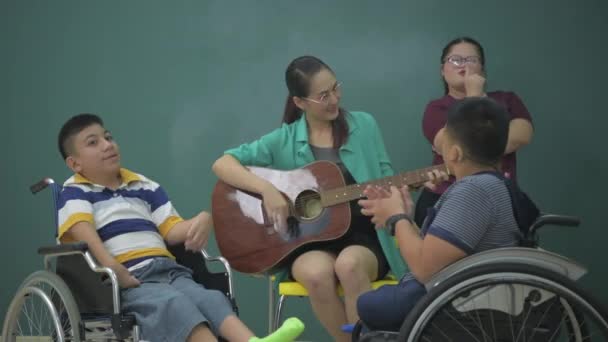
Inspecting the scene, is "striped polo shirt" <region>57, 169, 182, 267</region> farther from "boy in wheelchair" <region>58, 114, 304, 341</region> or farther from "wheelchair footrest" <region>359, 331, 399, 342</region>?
"wheelchair footrest" <region>359, 331, 399, 342</region>

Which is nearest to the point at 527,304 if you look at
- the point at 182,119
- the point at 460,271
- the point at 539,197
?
the point at 460,271

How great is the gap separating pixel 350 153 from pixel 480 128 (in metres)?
0.98

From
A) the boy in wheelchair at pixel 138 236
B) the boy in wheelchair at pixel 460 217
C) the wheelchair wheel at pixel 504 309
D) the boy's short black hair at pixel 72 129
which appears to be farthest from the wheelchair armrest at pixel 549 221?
the boy's short black hair at pixel 72 129

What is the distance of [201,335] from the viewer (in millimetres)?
2246

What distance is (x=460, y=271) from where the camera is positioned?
164 centimetres

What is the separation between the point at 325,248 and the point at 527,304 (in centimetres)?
107

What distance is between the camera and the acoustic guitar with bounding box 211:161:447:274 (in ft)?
8.64

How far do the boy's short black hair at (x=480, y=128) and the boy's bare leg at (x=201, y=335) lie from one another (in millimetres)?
895

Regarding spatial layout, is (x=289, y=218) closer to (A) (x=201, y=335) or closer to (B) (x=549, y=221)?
(A) (x=201, y=335)

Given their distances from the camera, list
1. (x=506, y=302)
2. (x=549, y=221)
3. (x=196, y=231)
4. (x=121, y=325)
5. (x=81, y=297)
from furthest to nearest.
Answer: (x=196, y=231) < (x=81, y=297) < (x=121, y=325) < (x=549, y=221) < (x=506, y=302)

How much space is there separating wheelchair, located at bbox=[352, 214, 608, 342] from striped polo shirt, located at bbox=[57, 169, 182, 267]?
103 centimetres

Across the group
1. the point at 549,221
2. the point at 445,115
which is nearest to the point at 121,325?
the point at 549,221

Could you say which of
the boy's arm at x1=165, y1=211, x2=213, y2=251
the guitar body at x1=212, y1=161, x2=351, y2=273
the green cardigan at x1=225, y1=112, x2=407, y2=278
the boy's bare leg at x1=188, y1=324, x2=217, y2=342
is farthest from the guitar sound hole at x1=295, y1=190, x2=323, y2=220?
the boy's bare leg at x1=188, y1=324, x2=217, y2=342

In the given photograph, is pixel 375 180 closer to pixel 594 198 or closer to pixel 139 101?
pixel 594 198
